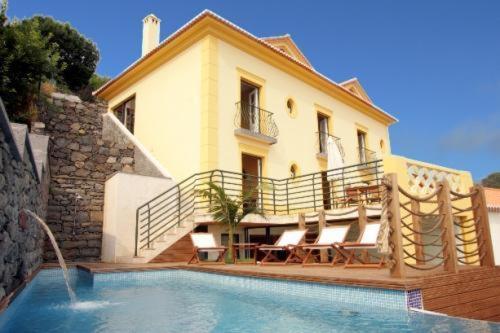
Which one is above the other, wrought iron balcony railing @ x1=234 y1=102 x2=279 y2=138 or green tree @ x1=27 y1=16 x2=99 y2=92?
green tree @ x1=27 y1=16 x2=99 y2=92

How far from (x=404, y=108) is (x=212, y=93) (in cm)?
1390

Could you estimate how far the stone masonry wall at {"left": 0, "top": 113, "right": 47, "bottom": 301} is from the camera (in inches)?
155

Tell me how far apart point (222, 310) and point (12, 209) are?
2919mm

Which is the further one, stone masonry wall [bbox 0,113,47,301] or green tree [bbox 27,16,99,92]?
green tree [bbox 27,16,99,92]

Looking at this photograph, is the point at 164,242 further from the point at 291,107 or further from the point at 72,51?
the point at 72,51

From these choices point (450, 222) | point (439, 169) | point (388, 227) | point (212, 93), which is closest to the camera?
point (388, 227)

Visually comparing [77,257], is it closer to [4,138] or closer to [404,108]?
[4,138]

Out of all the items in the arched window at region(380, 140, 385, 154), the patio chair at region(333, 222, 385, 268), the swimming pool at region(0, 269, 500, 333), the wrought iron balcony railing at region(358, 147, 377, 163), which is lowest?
the swimming pool at region(0, 269, 500, 333)

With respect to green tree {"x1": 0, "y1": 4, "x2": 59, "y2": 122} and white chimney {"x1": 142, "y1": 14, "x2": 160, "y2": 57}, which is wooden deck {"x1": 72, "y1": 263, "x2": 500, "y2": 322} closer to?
green tree {"x1": 0, "y1": 4, "x2": 59, "y2": 122}

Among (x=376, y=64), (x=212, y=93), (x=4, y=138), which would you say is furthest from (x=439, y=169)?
(x=376, y=64)

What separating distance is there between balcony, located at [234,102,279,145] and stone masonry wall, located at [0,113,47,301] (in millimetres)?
7824

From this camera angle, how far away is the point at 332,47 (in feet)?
71.2

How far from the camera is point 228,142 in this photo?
40.8 feet

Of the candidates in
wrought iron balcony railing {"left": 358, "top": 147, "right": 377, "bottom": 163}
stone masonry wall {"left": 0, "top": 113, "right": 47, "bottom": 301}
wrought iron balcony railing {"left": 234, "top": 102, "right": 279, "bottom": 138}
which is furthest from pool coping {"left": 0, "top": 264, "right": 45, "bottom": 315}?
wrought iron balcony railing {"left": 358, "top": 147, "right": 377, "bottom": 163}
